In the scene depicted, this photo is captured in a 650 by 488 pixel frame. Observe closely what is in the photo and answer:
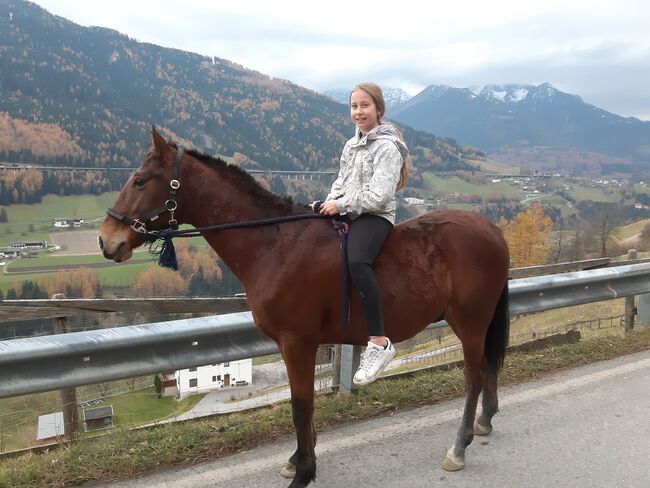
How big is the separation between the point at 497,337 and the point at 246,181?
2.52 m

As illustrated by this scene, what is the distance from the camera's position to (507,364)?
5520 mm

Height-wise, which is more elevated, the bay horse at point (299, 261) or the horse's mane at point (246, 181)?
the horse's mane at point (246, 181)

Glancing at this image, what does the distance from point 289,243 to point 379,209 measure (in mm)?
660

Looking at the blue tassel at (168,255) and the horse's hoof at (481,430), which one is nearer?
the blue tassel at (168,255)

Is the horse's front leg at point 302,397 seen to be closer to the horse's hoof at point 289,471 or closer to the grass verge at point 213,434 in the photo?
the horse's hoof at point 289,471

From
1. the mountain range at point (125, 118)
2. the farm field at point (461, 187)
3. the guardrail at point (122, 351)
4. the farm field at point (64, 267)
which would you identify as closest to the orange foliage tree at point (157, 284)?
the farm field at point (64, 267)

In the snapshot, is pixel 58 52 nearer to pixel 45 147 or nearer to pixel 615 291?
pixel 45 147

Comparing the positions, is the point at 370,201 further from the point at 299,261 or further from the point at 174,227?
the point at 174,227

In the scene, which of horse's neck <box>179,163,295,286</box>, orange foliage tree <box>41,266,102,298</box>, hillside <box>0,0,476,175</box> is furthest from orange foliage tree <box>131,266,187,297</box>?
hillside <box>0,0,476,175</box>

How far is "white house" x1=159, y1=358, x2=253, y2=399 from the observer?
57.1 feet

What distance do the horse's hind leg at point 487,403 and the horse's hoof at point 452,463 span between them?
1.81ft

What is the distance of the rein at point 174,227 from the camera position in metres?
3.03

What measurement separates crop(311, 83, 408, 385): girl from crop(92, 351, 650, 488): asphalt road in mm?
807

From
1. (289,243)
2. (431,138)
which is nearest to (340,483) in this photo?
(289,243)
